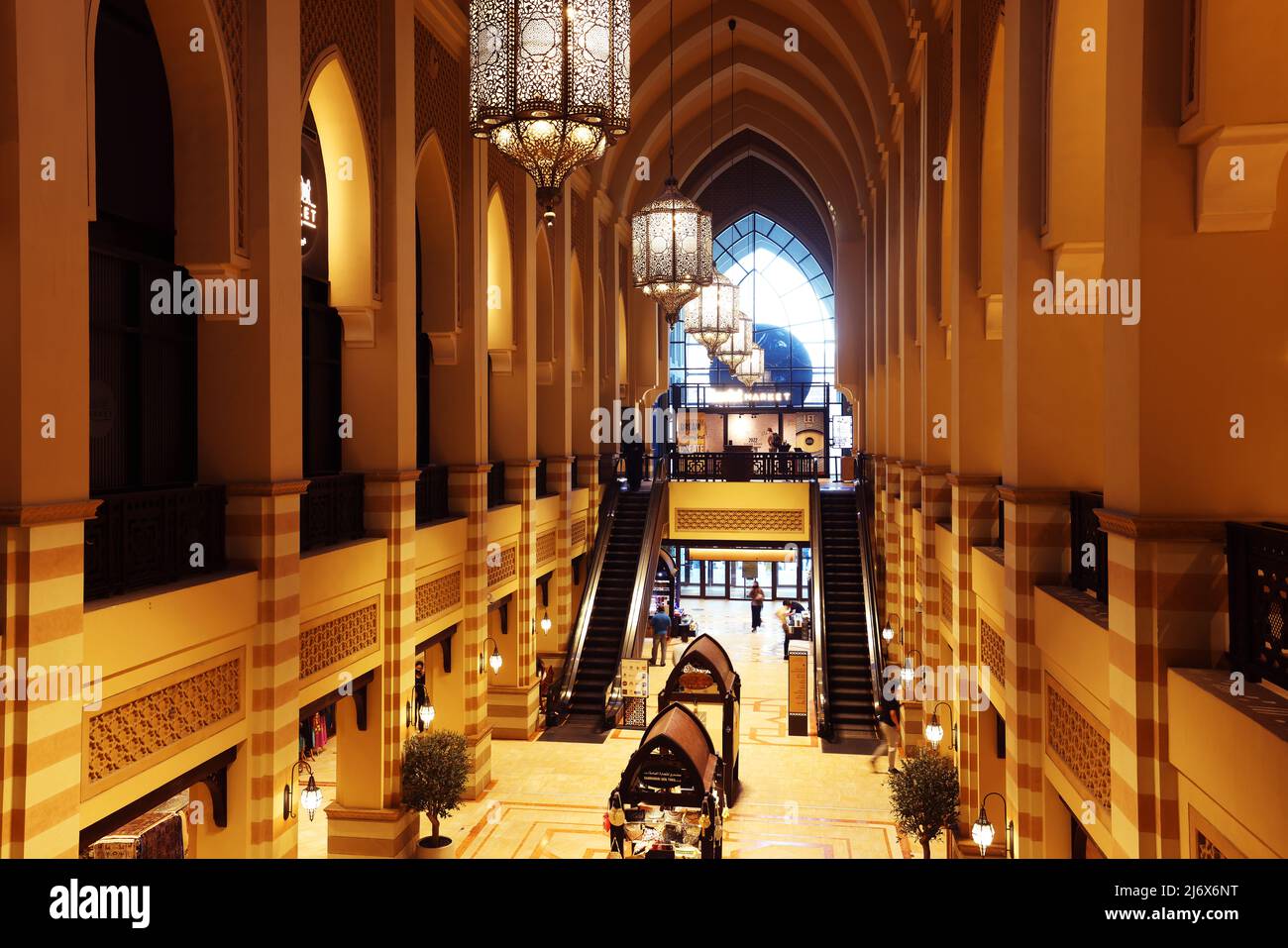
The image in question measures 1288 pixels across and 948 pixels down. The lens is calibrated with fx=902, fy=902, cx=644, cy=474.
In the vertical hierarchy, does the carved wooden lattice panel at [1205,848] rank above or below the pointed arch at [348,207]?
below

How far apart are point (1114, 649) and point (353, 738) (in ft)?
21.8

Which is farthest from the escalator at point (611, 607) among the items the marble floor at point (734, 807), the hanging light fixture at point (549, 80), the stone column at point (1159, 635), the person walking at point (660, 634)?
the stone column at point (1159, 635)

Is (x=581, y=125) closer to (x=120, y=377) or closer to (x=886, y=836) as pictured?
(x=120, y=377)

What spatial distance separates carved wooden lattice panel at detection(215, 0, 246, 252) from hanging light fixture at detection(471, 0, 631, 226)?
1.71 metres

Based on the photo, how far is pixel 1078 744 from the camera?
511 centimetres

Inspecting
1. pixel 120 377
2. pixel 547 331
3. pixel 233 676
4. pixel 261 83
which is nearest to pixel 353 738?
pixel 233 676

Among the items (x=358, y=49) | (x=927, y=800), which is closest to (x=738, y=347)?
(x=358, y=49)

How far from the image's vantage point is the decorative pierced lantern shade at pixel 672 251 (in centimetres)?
1074

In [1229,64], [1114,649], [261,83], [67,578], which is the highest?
[261,83]

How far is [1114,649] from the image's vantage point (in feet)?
13.4

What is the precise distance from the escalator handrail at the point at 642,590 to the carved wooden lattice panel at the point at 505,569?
2.70 metres

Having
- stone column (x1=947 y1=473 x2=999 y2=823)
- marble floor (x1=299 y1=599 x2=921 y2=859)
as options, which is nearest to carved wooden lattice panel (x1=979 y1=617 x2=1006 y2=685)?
stone column (x1=947 y1=473 x2=999 y2=823)

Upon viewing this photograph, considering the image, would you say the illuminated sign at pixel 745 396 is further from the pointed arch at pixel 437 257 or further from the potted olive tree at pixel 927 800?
the potted olive tree at pixel 927 800
